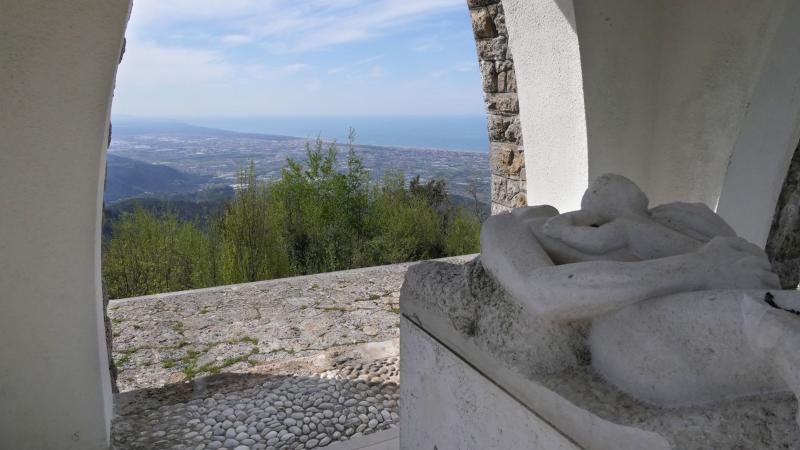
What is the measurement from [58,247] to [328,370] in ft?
5.31

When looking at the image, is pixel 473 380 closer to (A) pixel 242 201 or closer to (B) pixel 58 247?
(B) pixel 58 247

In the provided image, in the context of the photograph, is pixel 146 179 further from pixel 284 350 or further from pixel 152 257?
pixel 284 350

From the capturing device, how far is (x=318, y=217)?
642 cm

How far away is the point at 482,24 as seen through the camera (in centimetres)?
390

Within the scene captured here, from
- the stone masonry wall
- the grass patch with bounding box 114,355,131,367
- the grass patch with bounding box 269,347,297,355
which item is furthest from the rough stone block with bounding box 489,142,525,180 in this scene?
the grass patch with bounding box 114,355,131,367

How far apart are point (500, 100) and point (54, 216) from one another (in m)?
2.75

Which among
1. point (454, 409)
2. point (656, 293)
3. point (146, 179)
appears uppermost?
point (656, 293)

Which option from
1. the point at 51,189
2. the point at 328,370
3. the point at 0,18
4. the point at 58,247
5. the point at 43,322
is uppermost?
the point at 0,18

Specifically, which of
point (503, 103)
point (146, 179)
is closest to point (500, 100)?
point (503, 103)

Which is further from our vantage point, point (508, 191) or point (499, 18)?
point (508, 191)

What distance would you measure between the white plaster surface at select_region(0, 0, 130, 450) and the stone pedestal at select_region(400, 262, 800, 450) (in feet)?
4.06

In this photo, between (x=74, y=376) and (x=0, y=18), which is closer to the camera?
(x=0, y=18)

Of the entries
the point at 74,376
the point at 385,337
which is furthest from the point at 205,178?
the point at 74,376

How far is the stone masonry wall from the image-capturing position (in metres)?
3.83
